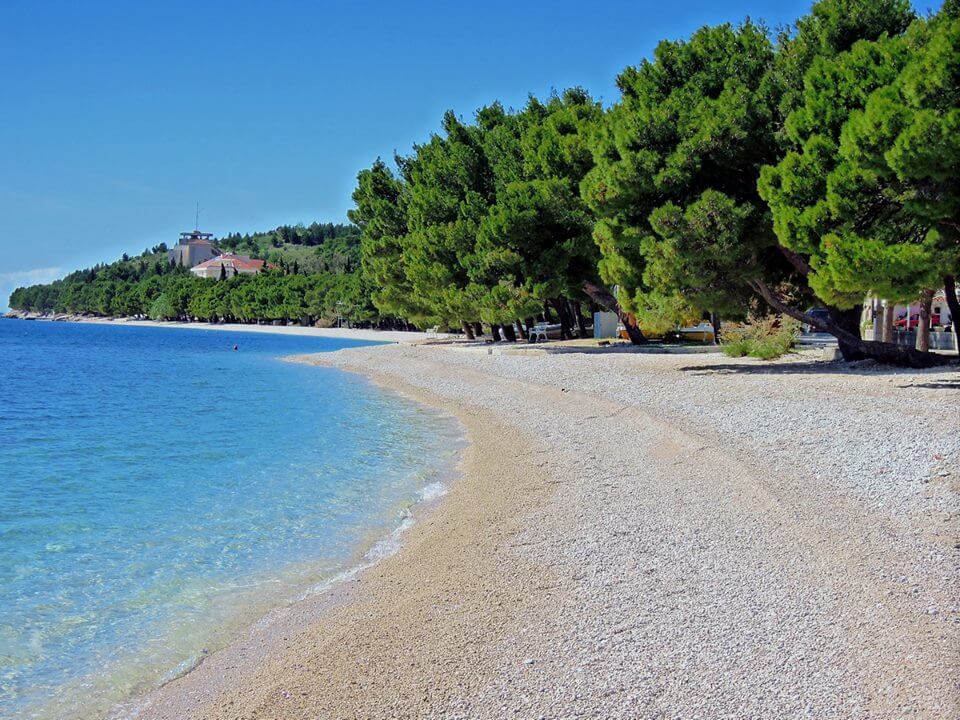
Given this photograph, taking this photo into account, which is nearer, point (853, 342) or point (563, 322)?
point (853, 342)

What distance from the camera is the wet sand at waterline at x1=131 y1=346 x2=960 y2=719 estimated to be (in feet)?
16.0

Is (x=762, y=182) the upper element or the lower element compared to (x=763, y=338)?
upper

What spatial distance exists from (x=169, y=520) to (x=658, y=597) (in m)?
7.07

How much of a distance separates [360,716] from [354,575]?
129 inches

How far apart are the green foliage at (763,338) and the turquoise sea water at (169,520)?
34.8ft

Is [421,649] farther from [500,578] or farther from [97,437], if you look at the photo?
[97,437]

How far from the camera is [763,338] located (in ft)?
88.1

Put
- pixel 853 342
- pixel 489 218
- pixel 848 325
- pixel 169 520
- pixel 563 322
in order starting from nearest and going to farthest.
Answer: pixel 169 520
pixel 853 342
pixel 848 325
pixel 489 218
pixel 563 322

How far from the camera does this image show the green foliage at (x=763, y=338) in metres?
25.9

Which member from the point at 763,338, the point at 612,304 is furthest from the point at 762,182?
the point at 612,304

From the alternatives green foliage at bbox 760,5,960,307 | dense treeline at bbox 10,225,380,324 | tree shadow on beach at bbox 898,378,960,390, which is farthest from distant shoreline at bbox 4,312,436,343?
tree shadow on beach at bbox 898,378,960,390

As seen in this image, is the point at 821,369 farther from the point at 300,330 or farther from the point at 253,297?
the point at 253,297

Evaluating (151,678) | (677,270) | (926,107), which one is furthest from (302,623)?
(677,270)

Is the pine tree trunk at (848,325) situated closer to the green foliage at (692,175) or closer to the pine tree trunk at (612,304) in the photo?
the green foliage at (692,175)
